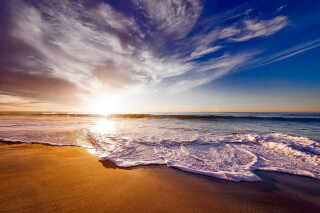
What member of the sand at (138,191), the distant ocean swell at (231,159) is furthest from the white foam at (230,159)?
the sand at (138,191)

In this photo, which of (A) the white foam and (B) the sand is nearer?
(B) the sand

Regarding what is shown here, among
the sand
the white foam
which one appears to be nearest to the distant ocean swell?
the white foam

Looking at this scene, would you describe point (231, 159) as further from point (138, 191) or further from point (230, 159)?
point (138, 191)

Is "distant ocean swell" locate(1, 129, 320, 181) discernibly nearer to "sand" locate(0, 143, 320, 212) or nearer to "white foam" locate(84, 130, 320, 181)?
"white foam" locate(84, 130, 320, 181)

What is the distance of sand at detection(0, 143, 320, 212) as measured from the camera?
199 centimetres

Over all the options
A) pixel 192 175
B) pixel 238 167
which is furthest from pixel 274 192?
pixel 192 175

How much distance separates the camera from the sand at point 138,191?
6.52ft

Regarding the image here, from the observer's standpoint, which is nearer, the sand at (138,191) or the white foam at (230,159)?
the sand at (138,191)

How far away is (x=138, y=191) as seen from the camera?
236 centimetres

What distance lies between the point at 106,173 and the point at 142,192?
1166 mm

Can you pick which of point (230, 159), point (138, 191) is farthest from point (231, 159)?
point (138, 191)

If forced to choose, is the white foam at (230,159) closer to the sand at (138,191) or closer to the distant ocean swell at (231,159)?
the distant ocean swell at (231,159)

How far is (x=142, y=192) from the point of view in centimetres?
234

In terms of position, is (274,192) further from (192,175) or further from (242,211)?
(192,175)
